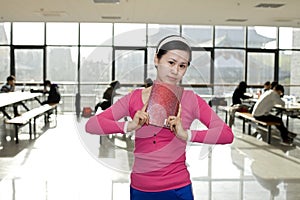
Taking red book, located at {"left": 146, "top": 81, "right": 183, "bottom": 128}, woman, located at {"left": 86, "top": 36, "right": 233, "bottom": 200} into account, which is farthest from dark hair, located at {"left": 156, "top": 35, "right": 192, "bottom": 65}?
red book, located at {"left": 146, "top": 81, "right": 183, "bottom": 128}

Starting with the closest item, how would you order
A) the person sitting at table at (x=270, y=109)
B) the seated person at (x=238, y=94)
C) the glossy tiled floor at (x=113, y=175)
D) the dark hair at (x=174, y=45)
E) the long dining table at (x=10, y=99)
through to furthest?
1. the dark hair at (x=174, y=45)
2. the glossy tiled floor at (x=113, y=175)
3. the person sitting at table at (x=270, y=109)
4. the long dining table at (x=10, y=99)
5. the seated person at (x=238, y=94)

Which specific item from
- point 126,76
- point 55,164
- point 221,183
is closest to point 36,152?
point 55,164

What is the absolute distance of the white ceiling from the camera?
8633 mm

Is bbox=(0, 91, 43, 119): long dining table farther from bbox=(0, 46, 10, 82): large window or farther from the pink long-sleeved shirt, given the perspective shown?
the pink long-sleeved shirt

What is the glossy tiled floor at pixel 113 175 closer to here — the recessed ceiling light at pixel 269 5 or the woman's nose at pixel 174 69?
the woman's nose at pixel 174 69

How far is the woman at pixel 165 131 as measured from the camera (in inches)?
49.4

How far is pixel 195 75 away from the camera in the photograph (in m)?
1.31

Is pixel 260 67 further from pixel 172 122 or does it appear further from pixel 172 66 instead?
pixel 172 122

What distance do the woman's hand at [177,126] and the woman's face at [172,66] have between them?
0.33 ft

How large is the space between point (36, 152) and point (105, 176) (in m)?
1.93

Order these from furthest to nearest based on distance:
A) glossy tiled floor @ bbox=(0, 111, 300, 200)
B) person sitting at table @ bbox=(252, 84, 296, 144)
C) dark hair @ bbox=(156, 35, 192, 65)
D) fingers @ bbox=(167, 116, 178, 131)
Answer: person sitting at table @ bbox=(252, 84, 296, 144) < glossy tiled floor @ bbox=(0, 111, 300, 200) < dark hair @ bbox=(156, 35, 192, 65) < fingers @ bbox=(167, 116, 178, 131)

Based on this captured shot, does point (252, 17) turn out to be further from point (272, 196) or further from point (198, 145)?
point (198, 145)

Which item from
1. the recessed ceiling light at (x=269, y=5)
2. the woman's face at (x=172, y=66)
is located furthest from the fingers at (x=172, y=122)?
the recessed ceiling light at (x=269, y=5)

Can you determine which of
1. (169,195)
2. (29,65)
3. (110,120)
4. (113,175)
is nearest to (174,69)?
(110,120)
